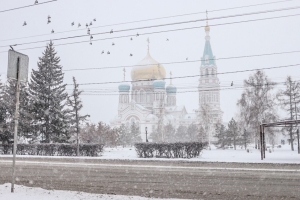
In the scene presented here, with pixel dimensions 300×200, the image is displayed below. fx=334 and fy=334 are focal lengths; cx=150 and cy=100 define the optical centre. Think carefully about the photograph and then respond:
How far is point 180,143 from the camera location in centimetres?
2516

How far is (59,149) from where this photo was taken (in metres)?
29.9

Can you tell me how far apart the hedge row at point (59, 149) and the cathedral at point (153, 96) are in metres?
67.7

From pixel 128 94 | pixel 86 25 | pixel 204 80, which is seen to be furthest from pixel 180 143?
pixel 128 94

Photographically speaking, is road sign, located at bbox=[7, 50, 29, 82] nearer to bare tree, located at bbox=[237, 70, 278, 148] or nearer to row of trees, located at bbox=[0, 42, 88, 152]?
row of trees, located at bbox=[0, 42, 88, 152]

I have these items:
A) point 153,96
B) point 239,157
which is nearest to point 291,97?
point 239,157

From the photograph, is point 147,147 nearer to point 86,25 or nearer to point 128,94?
point 86,25

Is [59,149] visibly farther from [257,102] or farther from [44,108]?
[257,102]

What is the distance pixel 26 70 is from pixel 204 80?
327 ft

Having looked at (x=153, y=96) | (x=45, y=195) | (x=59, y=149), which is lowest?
(x=45, y=195)

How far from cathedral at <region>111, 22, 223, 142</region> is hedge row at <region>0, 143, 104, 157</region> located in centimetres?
6773

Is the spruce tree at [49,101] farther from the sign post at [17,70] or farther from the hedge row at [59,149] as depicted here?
the sign post at [17,70]

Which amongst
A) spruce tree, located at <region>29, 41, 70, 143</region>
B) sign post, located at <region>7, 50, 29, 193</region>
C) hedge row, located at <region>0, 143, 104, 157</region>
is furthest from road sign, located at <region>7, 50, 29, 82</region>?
spruce tree, located at <region>29, 41, 70, 143</region>

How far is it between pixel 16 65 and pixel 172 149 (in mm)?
18496

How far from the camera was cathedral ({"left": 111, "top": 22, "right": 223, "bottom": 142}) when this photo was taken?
327 ft
